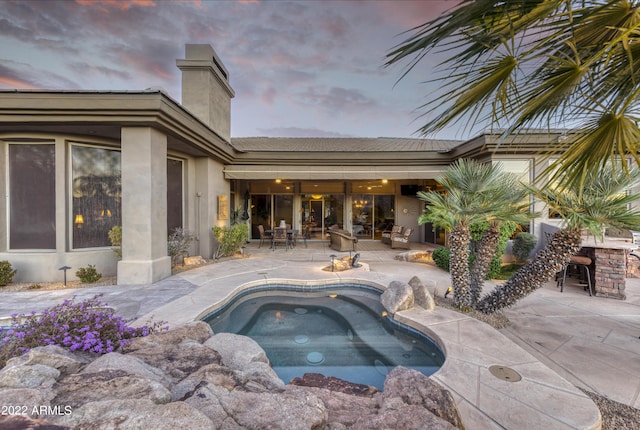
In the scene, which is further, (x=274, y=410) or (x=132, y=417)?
(x=274, y=410)

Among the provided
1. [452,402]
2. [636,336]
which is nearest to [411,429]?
[452,402]

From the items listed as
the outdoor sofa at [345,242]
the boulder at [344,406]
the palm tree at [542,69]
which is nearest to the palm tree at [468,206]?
the palm tree at [542,69]

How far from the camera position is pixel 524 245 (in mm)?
8547

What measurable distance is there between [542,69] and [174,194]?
1003cm

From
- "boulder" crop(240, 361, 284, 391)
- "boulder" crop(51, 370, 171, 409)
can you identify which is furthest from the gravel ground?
"boulder" crop(51, 370, 171, 409)

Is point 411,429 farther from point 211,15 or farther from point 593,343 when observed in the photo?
point 211,15

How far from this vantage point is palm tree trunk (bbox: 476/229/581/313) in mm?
4012

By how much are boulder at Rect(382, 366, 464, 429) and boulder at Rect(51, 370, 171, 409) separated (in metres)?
2.02

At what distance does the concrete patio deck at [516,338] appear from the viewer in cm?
Result: 252

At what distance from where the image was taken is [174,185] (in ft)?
30.3

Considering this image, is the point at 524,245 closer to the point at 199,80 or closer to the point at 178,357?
the point at 178,357

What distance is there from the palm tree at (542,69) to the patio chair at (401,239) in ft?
33.7

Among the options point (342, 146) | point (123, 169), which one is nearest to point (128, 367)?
point (123, 169)

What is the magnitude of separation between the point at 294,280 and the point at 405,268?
3.74 meters
